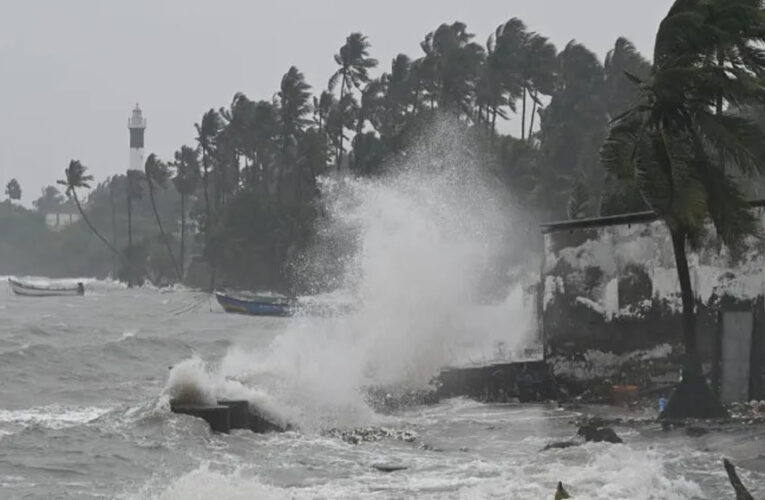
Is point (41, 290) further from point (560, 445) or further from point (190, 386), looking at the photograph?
point (560, 445)

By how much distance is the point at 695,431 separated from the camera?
1652 cm

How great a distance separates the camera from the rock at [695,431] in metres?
16.3

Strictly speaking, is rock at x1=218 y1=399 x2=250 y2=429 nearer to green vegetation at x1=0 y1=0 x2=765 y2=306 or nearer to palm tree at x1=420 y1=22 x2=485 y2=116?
green vegetation at x1=0 y1=0 x2=765 y2=306

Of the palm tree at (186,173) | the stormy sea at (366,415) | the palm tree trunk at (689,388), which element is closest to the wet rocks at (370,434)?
the stormy sea at (366,415)

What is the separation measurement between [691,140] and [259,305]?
167 feet

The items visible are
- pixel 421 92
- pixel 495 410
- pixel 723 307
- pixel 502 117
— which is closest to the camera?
pixel 723 307

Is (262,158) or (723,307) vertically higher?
(262,158)

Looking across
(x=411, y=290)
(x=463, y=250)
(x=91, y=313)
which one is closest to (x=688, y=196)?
(x=411, y=290)

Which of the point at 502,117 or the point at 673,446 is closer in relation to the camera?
the point at 673,446

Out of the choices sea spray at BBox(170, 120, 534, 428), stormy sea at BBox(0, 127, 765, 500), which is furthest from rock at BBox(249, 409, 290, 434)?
sea spray at BBox(170, 120, 534, 428)

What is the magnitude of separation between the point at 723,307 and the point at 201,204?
382 ft

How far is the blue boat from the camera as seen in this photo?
218ft

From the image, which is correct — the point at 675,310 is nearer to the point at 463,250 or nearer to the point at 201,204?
the point at 463,250

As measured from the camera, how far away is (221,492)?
45.2 feet
